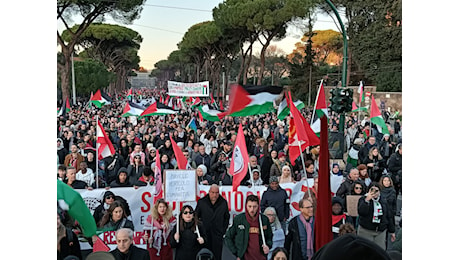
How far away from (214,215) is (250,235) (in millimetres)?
513

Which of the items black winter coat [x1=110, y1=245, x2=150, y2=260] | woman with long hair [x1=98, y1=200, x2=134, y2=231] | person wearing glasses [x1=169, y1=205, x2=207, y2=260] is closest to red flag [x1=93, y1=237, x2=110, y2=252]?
black winter coat [x1=110, y1=245, x2=150, y2=260]

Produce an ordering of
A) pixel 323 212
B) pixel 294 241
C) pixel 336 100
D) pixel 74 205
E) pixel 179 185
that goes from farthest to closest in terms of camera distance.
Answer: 1. pixel 336 100
2. pixel 179 185
3. pixel 294 241
4. pixel 323 212
5. pixel 74 205

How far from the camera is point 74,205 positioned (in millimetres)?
3391

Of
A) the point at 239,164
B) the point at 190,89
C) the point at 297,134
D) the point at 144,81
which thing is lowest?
the point at 239,164

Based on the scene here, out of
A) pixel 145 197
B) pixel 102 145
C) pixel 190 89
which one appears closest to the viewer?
pixel 145 197

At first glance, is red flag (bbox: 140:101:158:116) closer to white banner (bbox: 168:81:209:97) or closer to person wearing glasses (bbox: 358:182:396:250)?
person wearing glasses (bbox: 358:182:396:250)

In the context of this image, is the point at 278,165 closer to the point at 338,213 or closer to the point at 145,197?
the point at 338,213

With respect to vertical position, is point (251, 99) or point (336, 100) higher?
point (336, 100)

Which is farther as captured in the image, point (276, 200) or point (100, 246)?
point (276, 200)

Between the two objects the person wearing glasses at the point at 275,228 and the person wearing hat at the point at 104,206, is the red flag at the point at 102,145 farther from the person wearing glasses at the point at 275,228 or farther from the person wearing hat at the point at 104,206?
the person wearing glasses at the point at 275,228

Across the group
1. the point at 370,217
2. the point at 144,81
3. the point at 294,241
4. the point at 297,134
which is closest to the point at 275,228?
the point at 294,241

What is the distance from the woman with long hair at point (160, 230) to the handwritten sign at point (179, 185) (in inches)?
7.5

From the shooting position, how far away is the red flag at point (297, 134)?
18.8 ft

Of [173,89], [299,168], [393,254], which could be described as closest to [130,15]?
[173,89]
